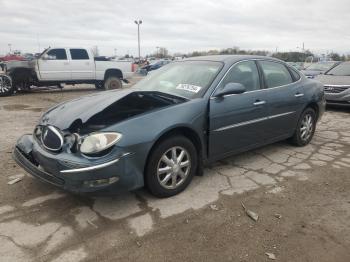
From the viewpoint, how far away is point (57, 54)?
14406 millimetres

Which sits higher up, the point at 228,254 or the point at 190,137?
the point at 190,137

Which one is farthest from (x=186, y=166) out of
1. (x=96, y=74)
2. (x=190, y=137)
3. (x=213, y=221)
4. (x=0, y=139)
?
(x=96, y=74)

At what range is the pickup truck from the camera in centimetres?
1357

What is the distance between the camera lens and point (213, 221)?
3.35 metres

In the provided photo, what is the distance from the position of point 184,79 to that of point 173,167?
1.37 m

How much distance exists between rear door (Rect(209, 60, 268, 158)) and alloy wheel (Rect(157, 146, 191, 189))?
0.45m

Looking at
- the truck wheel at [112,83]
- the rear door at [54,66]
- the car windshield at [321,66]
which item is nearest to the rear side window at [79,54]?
the rear door at [54,66]

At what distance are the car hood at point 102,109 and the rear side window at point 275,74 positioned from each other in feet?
5.59

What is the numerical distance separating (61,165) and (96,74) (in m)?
12.6

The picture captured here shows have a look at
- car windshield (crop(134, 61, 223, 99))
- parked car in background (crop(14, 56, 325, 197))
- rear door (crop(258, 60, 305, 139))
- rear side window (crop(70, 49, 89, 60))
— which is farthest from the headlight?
rear side window (crop(70, 49, 89, 60))

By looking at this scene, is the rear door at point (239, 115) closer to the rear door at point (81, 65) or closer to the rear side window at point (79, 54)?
the rear door at point (81, 65)

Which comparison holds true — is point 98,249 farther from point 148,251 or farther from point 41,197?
point 41,197

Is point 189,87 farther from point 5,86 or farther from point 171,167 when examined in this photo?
point 5,86

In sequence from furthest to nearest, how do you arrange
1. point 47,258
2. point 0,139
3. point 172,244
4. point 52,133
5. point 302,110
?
point 0,139 → point 302,110 → point 52,133 → point 172,244 → point 47,258
